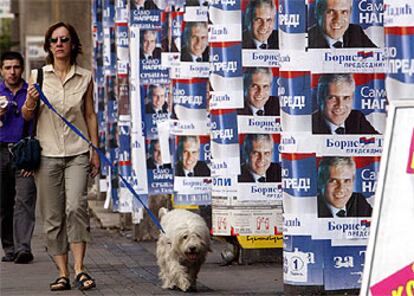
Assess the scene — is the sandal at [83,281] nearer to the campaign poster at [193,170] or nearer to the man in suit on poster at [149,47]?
the campaign poster at [193,170]

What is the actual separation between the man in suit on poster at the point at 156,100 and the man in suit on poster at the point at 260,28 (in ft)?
12.8

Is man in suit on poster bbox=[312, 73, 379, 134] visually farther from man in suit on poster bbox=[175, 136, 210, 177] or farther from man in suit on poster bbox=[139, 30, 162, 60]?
man in suit on poster bbox=[139, 30, 162, 60]

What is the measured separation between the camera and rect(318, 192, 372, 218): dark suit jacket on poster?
11375 millimetres

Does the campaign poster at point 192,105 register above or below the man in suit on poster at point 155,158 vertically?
above

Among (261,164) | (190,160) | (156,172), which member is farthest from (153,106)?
(261,164)

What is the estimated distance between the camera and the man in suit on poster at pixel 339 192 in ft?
37.2

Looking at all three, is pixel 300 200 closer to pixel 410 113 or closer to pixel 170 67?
pixel 410 113

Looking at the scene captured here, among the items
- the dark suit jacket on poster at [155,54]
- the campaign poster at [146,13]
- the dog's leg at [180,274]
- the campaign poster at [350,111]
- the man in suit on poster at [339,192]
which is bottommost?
the dog's leg at [180,274]

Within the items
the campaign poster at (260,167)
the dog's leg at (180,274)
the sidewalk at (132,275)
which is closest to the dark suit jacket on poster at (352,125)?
the sidewalk at (132,275)

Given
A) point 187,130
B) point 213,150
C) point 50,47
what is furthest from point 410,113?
point 187,130

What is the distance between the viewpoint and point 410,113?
7281 mm

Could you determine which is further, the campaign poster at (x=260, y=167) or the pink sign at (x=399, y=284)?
the campaign poster at (x=260, y=167)

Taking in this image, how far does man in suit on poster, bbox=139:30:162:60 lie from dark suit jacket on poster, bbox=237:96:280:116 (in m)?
3.83

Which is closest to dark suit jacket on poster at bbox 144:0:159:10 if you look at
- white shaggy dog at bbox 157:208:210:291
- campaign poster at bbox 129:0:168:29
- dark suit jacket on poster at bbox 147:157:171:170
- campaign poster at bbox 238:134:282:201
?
campaign poster at bbox 129:0:168:29
